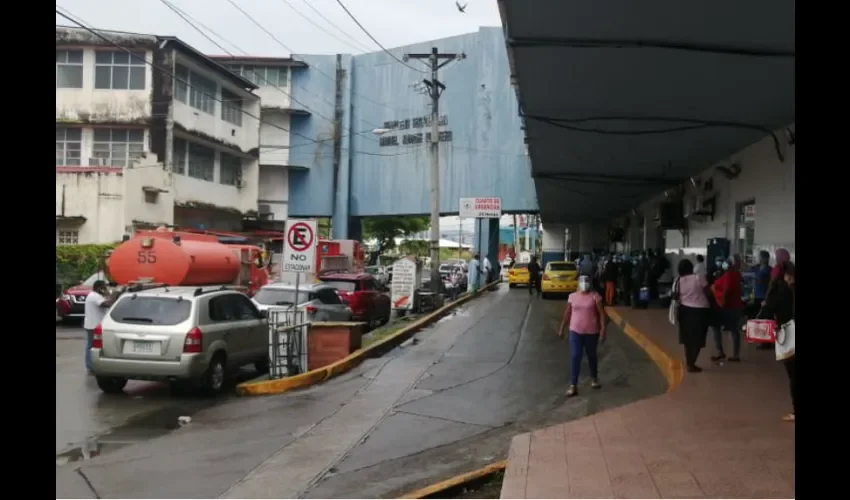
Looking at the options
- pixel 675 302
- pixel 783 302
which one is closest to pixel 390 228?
pixel 675 302

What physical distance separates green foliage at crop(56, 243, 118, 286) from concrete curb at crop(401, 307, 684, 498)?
57.2ft

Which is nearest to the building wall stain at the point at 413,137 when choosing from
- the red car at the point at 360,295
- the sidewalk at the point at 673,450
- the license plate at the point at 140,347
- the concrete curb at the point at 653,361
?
the concrete curb at the point at 653,361

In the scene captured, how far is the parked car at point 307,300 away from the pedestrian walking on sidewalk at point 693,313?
7329mm

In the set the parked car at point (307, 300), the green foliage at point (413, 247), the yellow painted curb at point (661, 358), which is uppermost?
the green foliage at point (413, 247)

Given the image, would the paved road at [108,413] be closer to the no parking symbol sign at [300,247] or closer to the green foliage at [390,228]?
the no parking symbol sign at [300,247]

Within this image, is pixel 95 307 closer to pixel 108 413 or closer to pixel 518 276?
pixel 108 413

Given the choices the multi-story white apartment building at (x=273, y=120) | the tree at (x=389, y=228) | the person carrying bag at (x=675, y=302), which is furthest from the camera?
the tree at (x=389, y=228)

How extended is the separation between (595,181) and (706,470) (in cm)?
1495

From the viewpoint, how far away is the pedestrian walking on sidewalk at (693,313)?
406 inches

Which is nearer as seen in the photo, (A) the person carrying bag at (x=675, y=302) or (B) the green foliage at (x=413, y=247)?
(A) the person carrying bag at (x=675, y=302)

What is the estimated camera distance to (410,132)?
4347 centimetres

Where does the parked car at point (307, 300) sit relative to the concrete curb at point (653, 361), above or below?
above

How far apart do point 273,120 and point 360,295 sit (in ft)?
99.1
